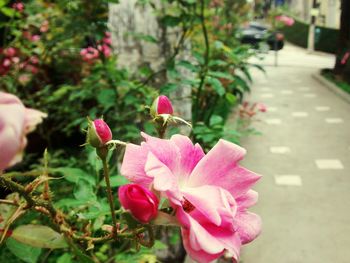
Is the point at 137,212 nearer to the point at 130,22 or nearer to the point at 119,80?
the point at 119,80

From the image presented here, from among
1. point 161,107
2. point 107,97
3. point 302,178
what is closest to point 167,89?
point 107,97

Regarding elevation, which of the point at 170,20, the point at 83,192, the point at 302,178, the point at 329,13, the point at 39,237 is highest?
the point at 329,13

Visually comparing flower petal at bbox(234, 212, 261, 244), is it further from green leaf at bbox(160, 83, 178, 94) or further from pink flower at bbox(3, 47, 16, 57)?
pink flower at bbox(3, 47, 16, 57)

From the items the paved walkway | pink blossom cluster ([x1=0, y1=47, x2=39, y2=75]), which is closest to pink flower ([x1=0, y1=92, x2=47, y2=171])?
the paved walkway

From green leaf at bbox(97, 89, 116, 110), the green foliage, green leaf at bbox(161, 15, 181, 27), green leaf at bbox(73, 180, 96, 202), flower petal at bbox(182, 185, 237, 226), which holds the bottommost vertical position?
green leaf at bbox(97, 89, 116, 110)

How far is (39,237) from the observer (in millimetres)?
545

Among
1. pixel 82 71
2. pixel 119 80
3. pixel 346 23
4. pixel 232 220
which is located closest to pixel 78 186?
pixel 232 220

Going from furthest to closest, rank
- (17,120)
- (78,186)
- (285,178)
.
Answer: (285,178) → (78,186) → (17,120)

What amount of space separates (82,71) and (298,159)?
2.42 meters

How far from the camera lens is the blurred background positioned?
215 centimetres

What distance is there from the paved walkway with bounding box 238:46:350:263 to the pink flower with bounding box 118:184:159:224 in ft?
8.14

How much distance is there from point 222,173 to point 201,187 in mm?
39

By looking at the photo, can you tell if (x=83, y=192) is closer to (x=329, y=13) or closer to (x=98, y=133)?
(x=98, y=133)

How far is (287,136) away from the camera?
563 centimetres
